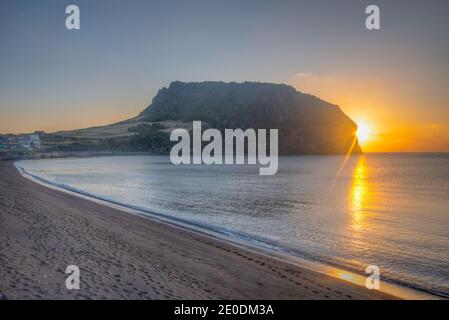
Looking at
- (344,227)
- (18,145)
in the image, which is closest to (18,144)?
(18,145)

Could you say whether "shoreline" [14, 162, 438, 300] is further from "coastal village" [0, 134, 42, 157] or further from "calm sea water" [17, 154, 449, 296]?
"coastal village" [0, 134, 42, 157]

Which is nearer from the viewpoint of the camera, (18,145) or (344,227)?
(344,227)

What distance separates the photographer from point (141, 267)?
10.9m

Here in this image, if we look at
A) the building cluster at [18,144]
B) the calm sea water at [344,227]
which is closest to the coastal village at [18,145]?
the building cluster at [18,144]

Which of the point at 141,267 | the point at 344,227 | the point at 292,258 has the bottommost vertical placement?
the point at 344,227

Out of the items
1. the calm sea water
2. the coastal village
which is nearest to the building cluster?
the coastal village

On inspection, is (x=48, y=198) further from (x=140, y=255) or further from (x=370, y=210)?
(x=370, y=210)

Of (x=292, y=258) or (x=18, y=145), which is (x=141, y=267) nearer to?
(x=292, y=258)

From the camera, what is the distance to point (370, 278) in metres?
11.4

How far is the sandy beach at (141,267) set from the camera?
9.01m

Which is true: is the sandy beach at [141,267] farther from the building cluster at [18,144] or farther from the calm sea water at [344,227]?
the building cluster at [18,144]

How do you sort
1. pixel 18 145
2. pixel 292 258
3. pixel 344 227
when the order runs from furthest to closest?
pixel 18 145 → pixel 344 227 → pixel 292 258

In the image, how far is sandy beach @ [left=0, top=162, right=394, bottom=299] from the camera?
29.6 feet
